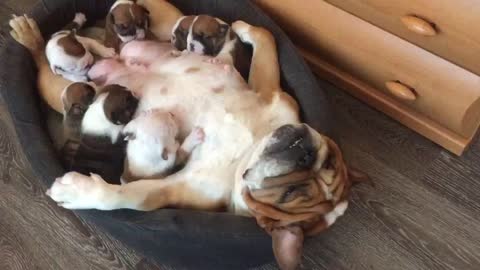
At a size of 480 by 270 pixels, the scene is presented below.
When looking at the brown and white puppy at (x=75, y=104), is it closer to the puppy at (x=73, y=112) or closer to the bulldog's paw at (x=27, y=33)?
the puppy at (x=73, y=112)

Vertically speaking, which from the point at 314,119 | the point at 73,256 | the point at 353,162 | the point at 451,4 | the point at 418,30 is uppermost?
the point at 451,4

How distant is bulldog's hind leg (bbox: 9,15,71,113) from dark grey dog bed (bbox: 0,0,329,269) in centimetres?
2

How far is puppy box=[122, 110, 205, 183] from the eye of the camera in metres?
1.50

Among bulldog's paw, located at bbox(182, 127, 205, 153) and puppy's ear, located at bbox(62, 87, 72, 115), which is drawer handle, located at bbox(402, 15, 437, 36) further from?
puppy's ear, located at bbox(62, 87, 72, 115)

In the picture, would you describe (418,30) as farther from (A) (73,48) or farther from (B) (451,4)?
(A) (73,48)

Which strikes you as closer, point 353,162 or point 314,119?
point 314,119

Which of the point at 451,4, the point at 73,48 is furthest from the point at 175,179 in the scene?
the point at 451,4

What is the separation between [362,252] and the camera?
1.73 m

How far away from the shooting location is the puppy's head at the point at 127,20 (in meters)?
1.79

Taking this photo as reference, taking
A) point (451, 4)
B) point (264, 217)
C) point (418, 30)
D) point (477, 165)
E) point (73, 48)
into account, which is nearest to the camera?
point (264, 217)

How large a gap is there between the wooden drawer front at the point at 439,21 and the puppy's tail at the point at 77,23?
0.80 metres

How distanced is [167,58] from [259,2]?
0.41 meters

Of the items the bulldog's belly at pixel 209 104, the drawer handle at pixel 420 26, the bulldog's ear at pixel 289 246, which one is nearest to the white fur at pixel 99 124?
the bulldog's belly at pixel 209 104

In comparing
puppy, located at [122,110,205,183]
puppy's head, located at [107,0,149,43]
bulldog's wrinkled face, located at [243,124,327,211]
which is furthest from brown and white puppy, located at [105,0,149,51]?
bulldog's wrinkled face, located at [243,124,327,211]
